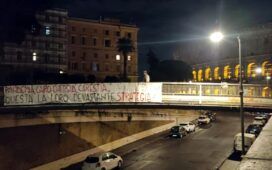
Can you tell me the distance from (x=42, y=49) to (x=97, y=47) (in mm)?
17509

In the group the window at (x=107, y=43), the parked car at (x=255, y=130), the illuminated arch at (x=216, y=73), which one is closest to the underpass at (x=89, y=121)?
the parked car at (x=255, y=130)

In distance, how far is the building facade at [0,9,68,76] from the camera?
74875 mm

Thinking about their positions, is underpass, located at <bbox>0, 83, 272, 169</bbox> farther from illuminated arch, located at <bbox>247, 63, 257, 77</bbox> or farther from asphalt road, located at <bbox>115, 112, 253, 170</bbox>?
illuminated arch, located at <bbox>247, 63, 257, 77</bbox>

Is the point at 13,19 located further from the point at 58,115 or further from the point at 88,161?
the point at 88,161

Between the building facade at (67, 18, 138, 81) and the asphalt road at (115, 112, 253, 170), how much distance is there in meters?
49.9

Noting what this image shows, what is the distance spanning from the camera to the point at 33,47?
78812 millimetres

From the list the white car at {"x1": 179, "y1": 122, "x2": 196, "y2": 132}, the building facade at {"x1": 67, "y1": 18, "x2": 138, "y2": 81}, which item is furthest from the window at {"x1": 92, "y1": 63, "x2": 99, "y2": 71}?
the white car at {"x1": 179, "y1": 122, "x2": 196, "y2": 132}

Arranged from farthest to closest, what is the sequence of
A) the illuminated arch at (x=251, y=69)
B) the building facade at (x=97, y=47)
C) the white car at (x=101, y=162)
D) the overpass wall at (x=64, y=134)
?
the illuminated arch at (x=251, y=69) → the building facade at (x=97, y=47) → the overpass wall at (x=64, y=134) → the white car at (x=101, y=162)

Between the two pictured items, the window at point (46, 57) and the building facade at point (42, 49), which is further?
the window at point (46, 57)

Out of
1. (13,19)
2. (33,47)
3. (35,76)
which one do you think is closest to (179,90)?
(13,19)

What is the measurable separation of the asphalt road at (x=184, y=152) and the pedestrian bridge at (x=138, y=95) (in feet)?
14.9

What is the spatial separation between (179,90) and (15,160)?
13611 millimetres

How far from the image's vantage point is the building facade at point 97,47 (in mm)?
89938

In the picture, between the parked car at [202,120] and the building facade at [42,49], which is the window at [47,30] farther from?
the parked car at [202,120]
